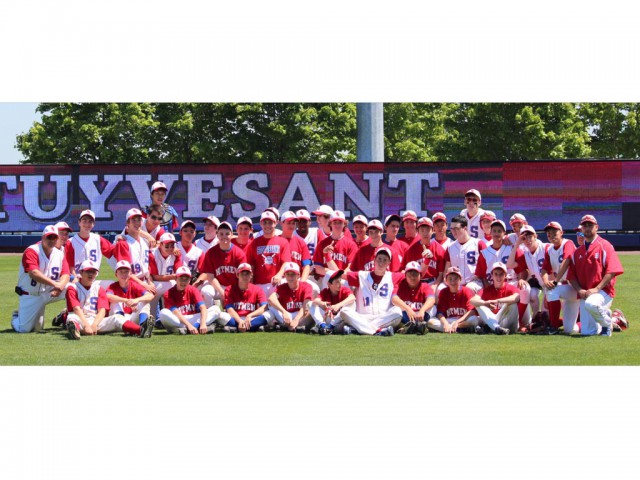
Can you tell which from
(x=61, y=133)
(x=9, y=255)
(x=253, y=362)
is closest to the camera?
(x=253, y=362)

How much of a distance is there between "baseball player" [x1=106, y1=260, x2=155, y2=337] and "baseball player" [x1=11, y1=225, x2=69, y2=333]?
2.48 feet

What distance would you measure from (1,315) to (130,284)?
144 inches

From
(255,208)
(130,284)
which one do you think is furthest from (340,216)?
(255,208)

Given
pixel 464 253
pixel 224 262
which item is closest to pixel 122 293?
pixel 224 262

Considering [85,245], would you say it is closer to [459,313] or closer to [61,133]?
[459,313]

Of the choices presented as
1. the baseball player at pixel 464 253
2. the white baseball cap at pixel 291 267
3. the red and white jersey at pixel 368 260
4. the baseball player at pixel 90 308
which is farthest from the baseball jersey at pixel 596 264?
the baseball player at pixel 90 308

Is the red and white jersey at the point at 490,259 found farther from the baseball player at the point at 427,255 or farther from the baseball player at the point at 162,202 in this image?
the baseball player at the point at 162,202

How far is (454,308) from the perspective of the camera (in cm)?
1293

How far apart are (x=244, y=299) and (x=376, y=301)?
1.99 m

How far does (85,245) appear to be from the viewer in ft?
44.4

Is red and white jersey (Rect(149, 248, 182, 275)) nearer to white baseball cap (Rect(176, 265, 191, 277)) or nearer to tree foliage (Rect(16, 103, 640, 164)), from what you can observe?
white baseball cap (Rect(176, 265, 191, 277))

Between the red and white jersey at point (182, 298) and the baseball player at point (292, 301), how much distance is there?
109 cm

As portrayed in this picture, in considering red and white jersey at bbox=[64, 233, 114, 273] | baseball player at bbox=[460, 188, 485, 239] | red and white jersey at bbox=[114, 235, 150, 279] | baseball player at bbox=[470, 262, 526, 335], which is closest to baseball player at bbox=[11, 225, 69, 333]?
red and white jersey at bbox=[64, 233, 114, 273]

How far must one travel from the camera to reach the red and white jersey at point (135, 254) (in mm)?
13070
